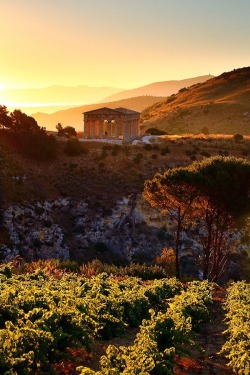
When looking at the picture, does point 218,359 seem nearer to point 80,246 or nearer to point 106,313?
point 106,313

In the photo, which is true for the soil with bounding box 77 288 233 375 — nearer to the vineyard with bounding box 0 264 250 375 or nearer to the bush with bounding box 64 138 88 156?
the vineyard with bounding box 0 264 250 375

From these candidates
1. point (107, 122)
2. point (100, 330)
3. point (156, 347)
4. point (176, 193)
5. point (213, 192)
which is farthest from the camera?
point (107, 122)

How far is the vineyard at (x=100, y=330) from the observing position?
38.3 ft

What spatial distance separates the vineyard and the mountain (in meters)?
105

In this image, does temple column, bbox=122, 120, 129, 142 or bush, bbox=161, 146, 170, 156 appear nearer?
bush, bbox=161, 146, 170, 156

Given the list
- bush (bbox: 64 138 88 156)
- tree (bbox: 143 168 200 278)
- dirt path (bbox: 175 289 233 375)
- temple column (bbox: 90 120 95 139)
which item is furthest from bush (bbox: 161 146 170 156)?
dirt path (bbox: 175 289 233 375)

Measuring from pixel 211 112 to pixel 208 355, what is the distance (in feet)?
411

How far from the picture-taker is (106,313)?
17.9 meters

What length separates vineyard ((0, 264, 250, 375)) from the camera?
38.3 feet

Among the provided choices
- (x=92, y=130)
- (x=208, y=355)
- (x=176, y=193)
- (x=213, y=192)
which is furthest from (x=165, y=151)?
(x=208, y=355)

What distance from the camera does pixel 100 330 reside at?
1733 centimetres

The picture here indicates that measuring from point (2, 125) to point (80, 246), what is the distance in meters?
27.9

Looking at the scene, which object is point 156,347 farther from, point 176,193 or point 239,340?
point 176,193

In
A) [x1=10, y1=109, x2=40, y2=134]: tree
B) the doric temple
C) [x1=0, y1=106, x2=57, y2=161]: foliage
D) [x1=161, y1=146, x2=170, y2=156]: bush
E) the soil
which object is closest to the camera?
the soil
